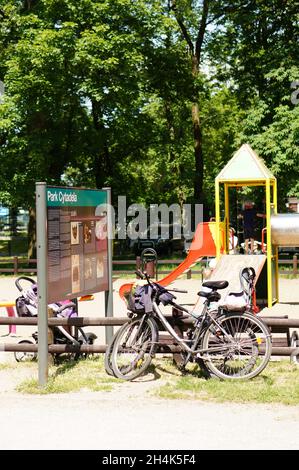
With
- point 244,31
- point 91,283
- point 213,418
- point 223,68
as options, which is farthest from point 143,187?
point 213,418

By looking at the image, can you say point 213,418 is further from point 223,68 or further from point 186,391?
point 223,68

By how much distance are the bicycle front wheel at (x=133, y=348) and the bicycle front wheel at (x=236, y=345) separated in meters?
0.63

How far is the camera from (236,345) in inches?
308

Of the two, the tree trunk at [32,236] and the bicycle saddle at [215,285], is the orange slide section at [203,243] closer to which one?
the bicycle saddle at [215,285]

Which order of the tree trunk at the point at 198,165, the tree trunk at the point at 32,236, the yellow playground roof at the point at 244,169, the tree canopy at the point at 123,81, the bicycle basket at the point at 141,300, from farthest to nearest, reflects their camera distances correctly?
the tree trunk at the point at 198,165, the tree trunk at the point at 32,236, the tree canopy at the point at 123,81, the yellow playground roof at the point at 244,169, the bicycle basket at the point at 141,300

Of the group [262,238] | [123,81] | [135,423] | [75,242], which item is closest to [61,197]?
[75,242]

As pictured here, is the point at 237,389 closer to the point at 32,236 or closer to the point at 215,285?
→ the point at 215,285

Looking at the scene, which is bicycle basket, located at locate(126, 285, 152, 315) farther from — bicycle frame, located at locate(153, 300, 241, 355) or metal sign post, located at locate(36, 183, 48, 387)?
metal sign post, located at locate(36, 183, 48, 387)

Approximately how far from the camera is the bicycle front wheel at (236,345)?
785cm

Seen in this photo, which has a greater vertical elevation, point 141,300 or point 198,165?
point 198,165

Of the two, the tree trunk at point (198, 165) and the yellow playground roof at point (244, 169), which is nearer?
the yellow playground roof at point (244, 169)

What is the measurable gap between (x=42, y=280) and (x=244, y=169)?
10378mm

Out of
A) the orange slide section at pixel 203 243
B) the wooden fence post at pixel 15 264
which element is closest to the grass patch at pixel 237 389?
the orange slide section at pixel 203 243

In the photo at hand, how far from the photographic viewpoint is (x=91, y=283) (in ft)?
30.6
